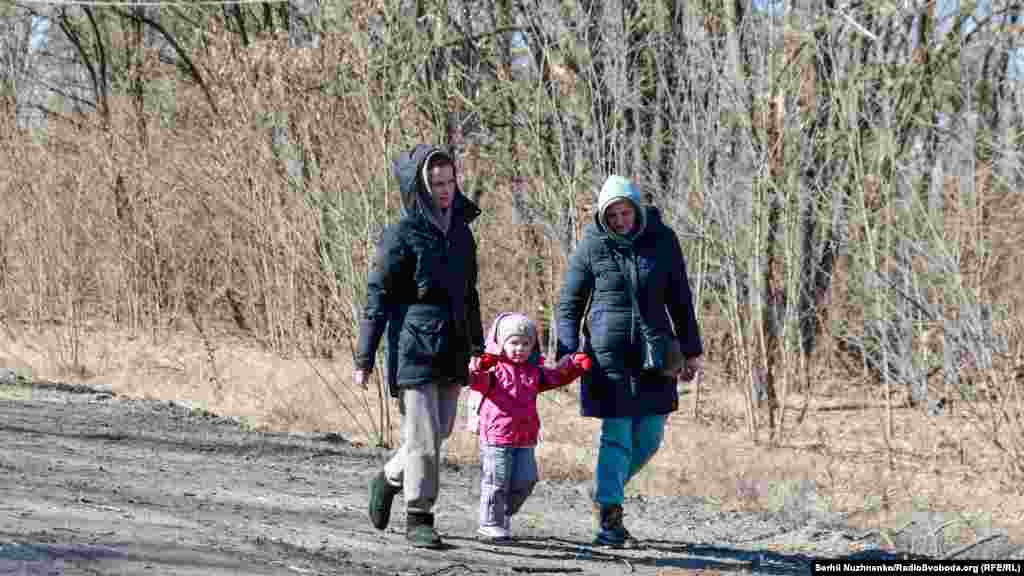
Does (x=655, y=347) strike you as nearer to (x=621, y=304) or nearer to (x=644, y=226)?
(x=621, y=304)

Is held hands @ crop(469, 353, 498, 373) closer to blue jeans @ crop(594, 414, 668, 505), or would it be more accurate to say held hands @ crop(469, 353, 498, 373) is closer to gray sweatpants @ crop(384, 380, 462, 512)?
gray sweatpants @ crop(384, 380, 462, 512)

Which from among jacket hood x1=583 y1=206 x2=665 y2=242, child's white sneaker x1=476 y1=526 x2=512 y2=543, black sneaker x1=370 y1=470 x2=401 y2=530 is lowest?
child's white sneaker x1=476 y1=526 x2=512 y2=543

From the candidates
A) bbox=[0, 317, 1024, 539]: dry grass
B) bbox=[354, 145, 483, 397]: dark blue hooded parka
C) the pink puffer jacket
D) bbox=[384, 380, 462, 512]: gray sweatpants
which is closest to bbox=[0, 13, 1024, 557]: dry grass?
bbox=[0, 317, 1024, 539]: dry grass

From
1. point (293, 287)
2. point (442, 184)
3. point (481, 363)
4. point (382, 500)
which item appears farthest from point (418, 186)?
point (293, 287)

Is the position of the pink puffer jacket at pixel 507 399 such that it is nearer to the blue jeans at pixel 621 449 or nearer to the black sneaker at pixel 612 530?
the blue jeans at pixel 621 449

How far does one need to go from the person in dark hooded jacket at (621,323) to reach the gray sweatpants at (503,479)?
32cm

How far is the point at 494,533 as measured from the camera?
20.6ft

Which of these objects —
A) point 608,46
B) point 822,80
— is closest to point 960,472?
point 822,80

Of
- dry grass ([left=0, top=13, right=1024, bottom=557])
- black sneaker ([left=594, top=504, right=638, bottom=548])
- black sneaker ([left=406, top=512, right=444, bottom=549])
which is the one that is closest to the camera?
black sneaker ([left=406, top=512, right=444, bottom=549])

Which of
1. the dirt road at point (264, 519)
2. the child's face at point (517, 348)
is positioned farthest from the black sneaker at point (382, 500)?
the child's face at point (517, 348)

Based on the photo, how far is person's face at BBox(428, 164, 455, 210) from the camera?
5957mm

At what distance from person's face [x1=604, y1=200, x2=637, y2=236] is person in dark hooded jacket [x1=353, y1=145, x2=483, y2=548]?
637 millimetres

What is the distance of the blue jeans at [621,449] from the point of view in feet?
20.7

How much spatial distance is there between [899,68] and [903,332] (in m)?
2.41
